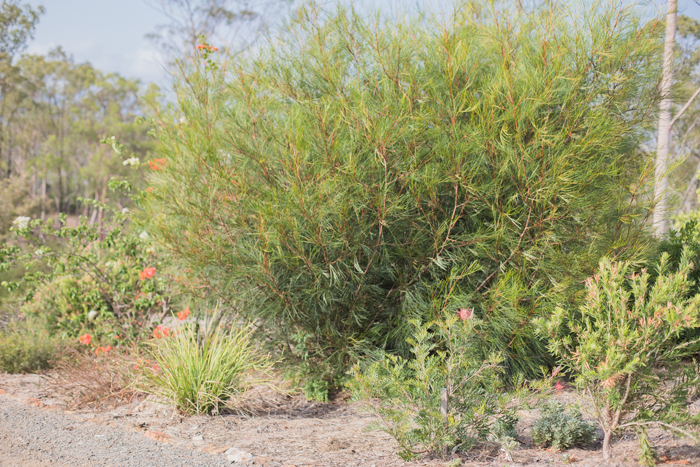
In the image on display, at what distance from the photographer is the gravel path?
2701 millimetres

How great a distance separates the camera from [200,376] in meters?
3.61

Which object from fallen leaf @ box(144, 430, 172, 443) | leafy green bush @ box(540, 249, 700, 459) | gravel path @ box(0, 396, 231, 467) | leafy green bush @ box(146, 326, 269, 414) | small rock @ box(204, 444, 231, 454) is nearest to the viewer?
leafy green bush @ box(540, 249, 700, 459)

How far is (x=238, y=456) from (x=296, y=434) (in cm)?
57

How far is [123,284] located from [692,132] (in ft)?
49.4

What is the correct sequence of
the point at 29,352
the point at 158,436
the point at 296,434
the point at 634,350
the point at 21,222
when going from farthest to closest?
the point at 29,352
the point at 21,222
the point at 296,434
the point at 158,436
the point at 634,350

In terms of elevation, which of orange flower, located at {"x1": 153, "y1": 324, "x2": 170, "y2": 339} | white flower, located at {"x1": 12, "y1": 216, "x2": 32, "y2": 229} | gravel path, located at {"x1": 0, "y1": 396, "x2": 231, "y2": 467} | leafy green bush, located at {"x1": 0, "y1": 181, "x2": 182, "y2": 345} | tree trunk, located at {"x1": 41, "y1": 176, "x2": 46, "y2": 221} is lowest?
gravel path, located at {"x1": 0, "y1": 396, "x2": 231, "y2": 467}

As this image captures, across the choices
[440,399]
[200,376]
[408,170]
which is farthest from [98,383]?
[408,170]

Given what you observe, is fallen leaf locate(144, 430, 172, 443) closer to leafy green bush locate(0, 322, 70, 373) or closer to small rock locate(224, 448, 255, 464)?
small rock locate(224, 448, 255, 464)

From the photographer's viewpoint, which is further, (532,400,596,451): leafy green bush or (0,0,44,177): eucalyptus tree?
(0,0,44,177): eucalyptus tree

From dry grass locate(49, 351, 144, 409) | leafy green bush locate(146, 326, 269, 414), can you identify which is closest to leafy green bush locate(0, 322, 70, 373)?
dry grass locate(49, 351, 144, 409)

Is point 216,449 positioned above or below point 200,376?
below

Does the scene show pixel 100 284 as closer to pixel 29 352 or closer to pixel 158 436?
pixel 29 352

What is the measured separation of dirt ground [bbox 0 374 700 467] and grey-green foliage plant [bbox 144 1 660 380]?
0.61m

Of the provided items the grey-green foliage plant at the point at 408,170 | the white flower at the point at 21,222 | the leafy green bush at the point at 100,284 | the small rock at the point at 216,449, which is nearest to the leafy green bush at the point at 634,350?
the grey-green foliage plant at the point at 408,170
